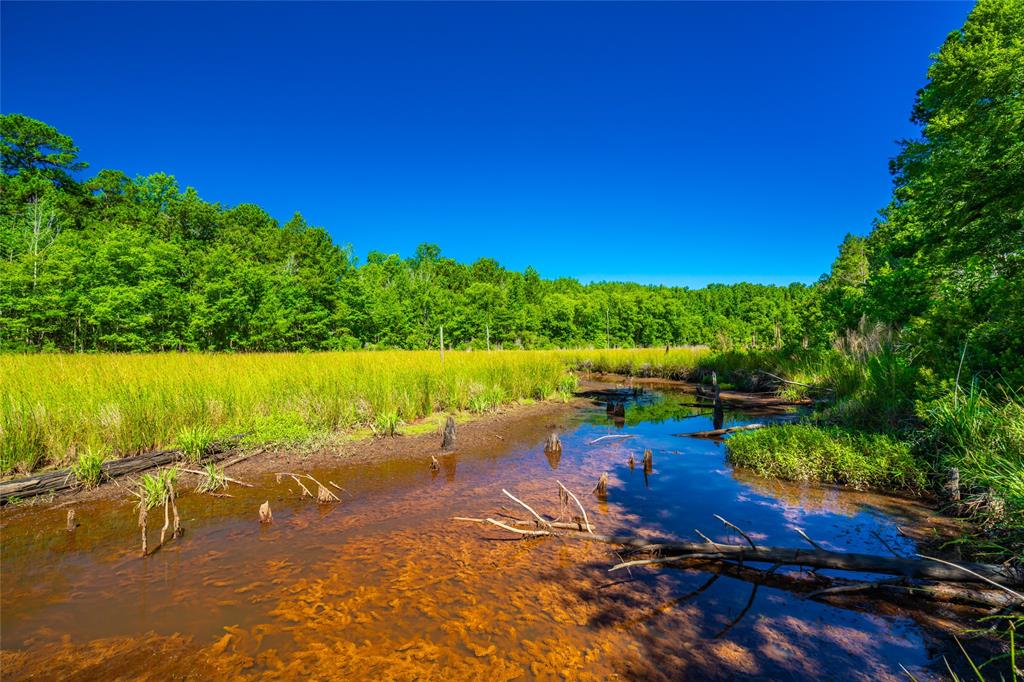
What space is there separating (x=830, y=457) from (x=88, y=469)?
11920mm

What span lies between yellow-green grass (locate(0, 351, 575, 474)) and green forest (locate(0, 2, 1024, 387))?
36.2 feet

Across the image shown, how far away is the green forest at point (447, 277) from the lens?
616 centimetres

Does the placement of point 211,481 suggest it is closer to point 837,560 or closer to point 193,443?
point 193,443

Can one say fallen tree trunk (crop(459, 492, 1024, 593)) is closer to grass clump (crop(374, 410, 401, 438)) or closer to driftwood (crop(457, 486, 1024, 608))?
→ driftwood (crop(457, 486, 1024, 608))

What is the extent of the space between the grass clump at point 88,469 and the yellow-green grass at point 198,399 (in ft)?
1.86

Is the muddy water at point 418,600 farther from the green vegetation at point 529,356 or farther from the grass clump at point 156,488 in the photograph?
the green vegetation at point 529,356

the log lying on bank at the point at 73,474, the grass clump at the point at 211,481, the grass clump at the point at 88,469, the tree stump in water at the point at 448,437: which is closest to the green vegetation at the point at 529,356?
the log lying on bank at the point at 73,474

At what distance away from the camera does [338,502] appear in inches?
250

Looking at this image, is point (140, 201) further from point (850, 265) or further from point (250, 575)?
point (850, 265)

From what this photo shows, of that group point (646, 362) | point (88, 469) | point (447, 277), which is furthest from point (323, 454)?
point (447, 277)

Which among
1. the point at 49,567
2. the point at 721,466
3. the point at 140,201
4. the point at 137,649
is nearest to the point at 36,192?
the point at 140,201

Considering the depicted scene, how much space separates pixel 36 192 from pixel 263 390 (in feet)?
143

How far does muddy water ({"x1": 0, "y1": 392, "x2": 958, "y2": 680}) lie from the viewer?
3164mm

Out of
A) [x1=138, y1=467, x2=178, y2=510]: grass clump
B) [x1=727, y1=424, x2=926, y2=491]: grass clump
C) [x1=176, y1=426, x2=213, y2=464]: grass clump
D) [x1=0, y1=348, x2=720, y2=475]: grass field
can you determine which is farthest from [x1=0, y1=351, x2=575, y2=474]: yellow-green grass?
[x1=727, y1=424, x2=926, y2=491]: grass clump
